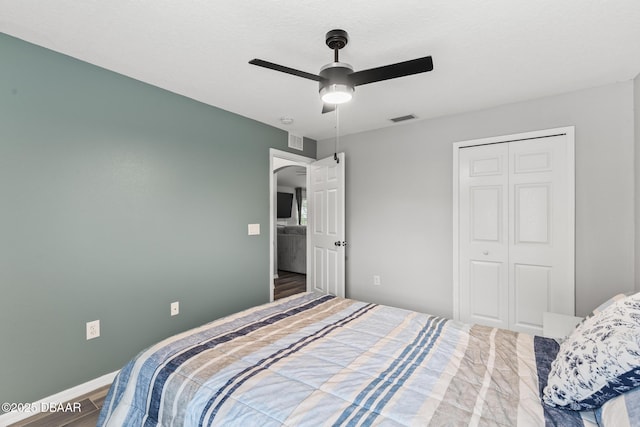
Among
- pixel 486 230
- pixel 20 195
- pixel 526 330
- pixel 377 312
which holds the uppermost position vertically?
pixel 20 195

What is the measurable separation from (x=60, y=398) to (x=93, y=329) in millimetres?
451

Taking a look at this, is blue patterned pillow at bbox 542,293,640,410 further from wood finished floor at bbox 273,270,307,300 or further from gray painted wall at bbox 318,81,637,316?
wood finished floor at bbox 273,270,307,300

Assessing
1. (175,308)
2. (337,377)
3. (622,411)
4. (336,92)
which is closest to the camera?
(622,411)

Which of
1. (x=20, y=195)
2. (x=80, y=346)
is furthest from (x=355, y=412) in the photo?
(x=20, y=195)

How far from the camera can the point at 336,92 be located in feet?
6.04

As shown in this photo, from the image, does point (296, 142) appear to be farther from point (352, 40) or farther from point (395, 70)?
point (395, 70)

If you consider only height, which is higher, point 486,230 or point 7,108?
point 7,108

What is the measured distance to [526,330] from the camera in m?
2.98

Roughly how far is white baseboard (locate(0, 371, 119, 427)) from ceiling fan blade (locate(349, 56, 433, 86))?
2782 millimetres

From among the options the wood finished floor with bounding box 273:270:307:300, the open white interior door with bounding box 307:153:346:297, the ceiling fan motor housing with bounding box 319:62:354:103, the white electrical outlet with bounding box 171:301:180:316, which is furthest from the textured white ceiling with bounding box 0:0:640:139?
the wood finished floor with bounding box 273:270:307:300

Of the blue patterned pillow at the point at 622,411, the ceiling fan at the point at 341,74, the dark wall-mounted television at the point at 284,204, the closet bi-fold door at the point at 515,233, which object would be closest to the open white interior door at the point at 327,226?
the closet bi-fold door at the point at 515,233

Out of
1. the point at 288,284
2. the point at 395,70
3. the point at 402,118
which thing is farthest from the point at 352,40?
the point at 288,284

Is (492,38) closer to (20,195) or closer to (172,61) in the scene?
(172,61)

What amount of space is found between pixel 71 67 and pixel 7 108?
0.50 m
